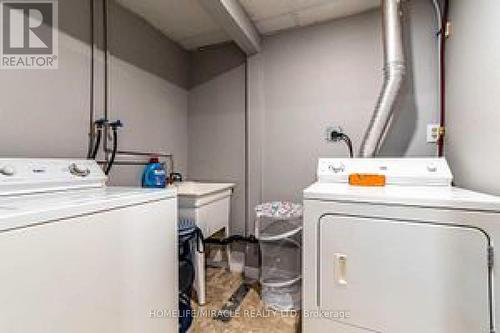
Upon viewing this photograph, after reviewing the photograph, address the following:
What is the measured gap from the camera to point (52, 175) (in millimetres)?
1188

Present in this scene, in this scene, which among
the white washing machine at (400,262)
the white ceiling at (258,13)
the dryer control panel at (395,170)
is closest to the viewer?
the white washing machine at (400,262)

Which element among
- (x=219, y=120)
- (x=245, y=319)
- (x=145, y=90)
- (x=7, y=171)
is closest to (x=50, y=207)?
(x=7, y=171)

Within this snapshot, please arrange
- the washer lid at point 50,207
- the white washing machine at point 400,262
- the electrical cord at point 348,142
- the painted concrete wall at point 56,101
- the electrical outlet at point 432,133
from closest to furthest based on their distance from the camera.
→ the washer lid at point 50,207, the white washing machine at point 400,262, the painted concrete wall at point 56,101, the electrical outlet at point 432,133, the electrical cord at point 348,142

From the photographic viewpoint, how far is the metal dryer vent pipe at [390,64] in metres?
1.67

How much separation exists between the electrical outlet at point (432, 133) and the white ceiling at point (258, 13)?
103cm

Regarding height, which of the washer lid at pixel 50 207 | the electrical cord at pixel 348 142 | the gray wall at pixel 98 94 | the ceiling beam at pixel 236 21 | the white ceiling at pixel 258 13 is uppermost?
the white ceiling at pixel 258 13

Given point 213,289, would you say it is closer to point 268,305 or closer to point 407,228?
point 268,305

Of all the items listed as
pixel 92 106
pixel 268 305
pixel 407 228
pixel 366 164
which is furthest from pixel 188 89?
pixel 407 228

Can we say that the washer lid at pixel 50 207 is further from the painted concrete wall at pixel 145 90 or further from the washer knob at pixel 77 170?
the painted concrete wall at pixel 145 90

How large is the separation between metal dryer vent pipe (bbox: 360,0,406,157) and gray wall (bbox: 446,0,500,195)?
311 millimetres

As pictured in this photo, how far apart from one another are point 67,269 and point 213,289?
1494 mm

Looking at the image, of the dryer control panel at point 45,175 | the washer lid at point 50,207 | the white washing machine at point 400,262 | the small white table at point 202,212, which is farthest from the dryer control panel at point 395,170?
the dryer control panel at point 45,175

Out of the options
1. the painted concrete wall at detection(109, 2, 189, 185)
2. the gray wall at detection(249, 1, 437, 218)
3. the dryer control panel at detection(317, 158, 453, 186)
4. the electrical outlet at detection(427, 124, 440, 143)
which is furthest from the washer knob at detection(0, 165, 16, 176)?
the electrical outlet at detection(427, 124, 440, 143)

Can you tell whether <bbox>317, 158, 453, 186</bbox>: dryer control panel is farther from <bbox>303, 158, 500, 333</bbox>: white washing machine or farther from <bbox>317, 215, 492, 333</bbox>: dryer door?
<bbox>317, 215, 492, 333</bbox>: dryer door
